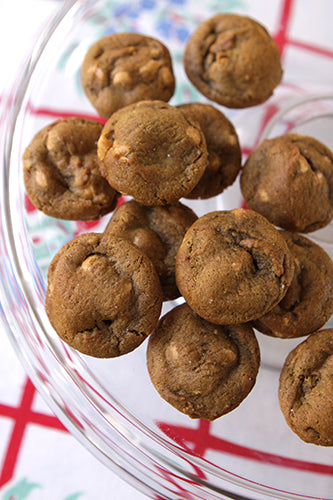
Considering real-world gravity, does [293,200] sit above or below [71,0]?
below

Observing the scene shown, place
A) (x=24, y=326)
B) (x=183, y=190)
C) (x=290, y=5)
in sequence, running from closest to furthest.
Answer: (x=183, y=190) < (x=24, y=326) < (x=290, y=5)

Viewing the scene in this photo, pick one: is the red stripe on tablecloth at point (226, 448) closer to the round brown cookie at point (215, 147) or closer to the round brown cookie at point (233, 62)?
the round brown cookie at point (215, 147)

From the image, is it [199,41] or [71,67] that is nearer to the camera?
[199,41]

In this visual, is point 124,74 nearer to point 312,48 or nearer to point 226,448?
point 312,48

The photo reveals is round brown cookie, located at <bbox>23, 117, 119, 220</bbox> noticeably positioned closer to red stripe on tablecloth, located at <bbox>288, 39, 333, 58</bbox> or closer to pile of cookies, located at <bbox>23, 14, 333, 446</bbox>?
pile of cookies, located at <bbox>23, 14, 333, 446</bbox>

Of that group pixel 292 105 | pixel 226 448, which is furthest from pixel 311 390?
pixel 292 105

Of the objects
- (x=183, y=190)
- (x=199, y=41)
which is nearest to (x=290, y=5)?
(x=199, y=41)

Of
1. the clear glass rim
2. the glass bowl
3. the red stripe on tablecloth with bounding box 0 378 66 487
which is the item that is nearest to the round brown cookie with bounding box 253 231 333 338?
the glass bowl

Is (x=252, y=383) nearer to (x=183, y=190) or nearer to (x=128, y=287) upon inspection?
(x=128, y=287)
